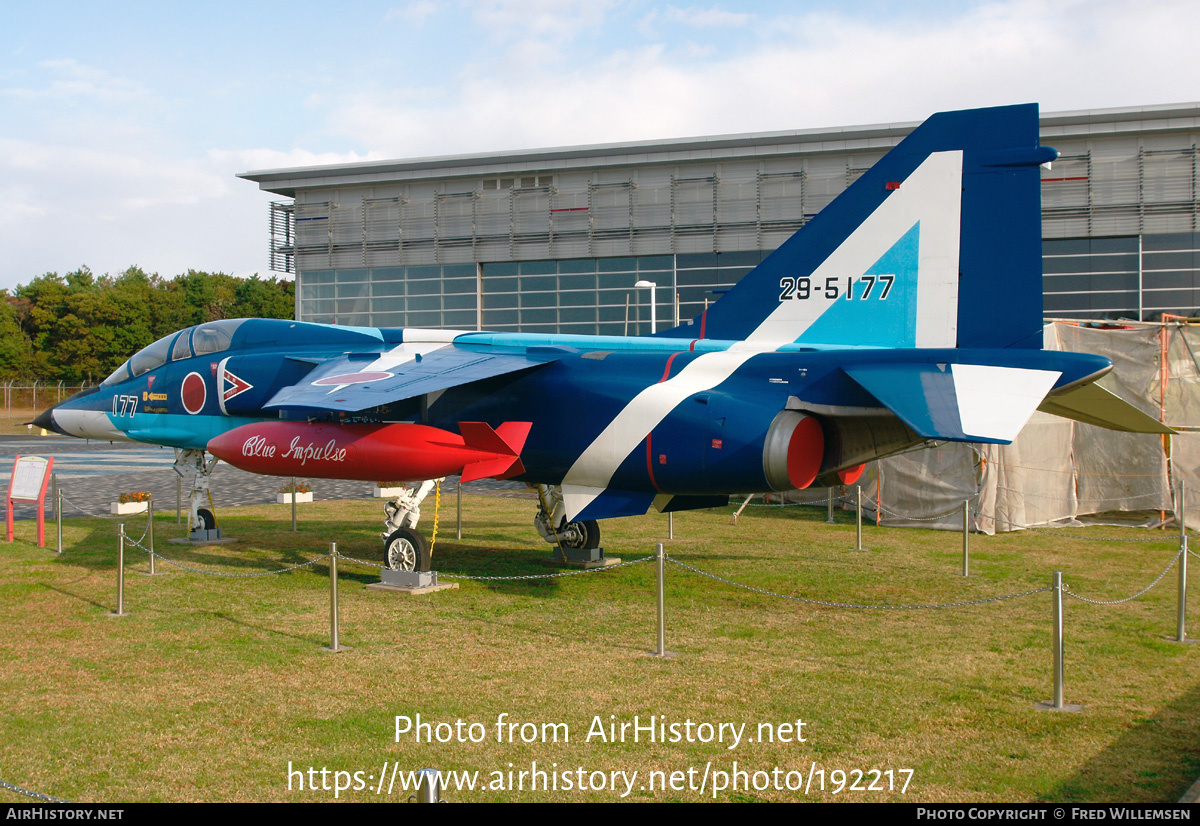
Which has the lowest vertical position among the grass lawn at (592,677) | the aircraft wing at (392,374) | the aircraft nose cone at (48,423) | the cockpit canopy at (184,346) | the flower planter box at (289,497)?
the grass lawn at (592,677)

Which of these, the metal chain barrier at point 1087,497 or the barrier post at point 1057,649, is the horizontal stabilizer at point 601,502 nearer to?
the barrier post at point 1057,649

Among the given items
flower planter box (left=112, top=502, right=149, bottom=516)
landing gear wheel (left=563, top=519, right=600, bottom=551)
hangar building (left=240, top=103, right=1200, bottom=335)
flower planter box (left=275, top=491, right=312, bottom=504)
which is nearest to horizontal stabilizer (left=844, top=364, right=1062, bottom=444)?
landing gear wheel (left=563, top=519, right=600, bottom=551)

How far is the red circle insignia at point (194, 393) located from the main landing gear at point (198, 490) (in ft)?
4.24

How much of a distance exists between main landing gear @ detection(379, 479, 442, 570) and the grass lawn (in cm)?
54

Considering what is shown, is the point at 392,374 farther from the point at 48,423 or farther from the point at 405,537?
the point at 48,423

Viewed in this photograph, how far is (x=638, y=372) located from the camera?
32.4 feet

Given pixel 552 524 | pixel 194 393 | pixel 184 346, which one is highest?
pixel 184 346

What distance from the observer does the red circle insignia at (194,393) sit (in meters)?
12.7

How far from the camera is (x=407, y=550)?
35.7 feet

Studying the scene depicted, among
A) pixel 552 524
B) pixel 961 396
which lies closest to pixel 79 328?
pixel 552 524

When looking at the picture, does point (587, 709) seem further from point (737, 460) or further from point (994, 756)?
point (737, 460)

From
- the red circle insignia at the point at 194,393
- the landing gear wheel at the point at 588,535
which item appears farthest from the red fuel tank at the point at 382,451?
the red circle insignia at the point at 194,393

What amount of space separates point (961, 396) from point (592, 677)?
3977mm

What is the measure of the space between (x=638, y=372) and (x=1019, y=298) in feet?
13.0
